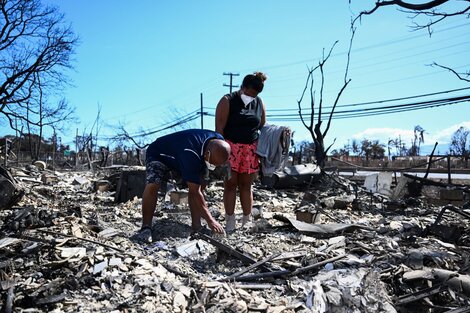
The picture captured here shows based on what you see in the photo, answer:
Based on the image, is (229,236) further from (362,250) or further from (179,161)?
(362,250)

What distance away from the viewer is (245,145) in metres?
4.58

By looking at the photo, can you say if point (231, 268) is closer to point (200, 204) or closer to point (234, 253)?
point (234, 253)

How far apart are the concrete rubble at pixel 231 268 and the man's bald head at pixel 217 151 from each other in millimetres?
731

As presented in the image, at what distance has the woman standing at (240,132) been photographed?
449 cm

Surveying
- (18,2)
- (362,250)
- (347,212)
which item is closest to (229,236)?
(362,250)

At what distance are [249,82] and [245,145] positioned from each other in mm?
707

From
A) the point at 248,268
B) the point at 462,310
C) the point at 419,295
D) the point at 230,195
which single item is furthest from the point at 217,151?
the point at 462,310

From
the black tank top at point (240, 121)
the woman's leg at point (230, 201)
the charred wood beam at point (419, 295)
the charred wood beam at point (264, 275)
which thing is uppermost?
the black tank top at point (240, 121)

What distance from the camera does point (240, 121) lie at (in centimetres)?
452

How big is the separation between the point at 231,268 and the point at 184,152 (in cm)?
118

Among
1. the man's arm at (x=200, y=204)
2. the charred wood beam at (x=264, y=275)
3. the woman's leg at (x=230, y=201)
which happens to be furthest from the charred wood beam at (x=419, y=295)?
the woman's leg at (x=230, y=201)

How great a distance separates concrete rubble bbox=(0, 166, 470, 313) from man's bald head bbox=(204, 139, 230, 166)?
731 millimetres

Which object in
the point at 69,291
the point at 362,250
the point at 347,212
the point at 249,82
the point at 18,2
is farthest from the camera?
the point at 18,2

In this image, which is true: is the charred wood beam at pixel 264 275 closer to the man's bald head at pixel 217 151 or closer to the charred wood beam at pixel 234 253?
the charred wood beam at pixel 234 253
